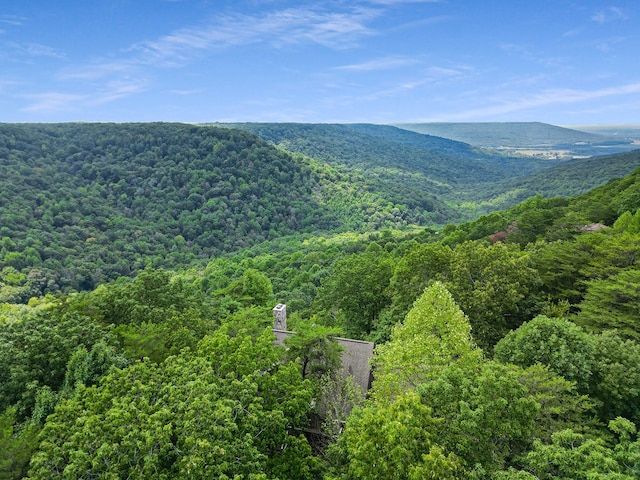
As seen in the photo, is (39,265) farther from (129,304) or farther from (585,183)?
(585,183)

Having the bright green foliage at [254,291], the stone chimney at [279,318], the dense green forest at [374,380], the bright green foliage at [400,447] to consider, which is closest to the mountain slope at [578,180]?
the dense green forest at [374,380]

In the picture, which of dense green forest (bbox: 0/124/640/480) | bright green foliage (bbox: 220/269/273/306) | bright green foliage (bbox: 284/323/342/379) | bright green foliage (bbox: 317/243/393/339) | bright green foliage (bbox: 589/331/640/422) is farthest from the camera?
bright green foliage (bbox: 220/269/273/306)

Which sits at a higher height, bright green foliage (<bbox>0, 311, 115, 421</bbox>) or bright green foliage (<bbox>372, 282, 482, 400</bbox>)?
bright green foliage (<bbox>372, 282, 482, 400</bbox>)

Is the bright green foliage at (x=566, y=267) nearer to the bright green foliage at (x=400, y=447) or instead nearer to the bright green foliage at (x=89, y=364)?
the bright green foliage at (x=400, y=447)

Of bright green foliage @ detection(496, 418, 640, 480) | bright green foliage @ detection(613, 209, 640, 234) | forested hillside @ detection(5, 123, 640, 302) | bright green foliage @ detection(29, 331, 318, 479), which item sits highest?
bright green foliage @ detection(613, 209, 640, 234)

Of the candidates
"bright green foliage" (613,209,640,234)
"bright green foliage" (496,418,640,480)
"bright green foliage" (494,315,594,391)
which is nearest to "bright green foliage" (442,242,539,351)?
"bright green foliage" (494,315,594,391)

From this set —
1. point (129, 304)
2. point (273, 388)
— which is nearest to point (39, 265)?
point (129, 304)

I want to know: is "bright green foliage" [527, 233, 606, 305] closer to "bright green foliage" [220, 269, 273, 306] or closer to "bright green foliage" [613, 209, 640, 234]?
"bright green foliage" [613, 209, 640, 234]
